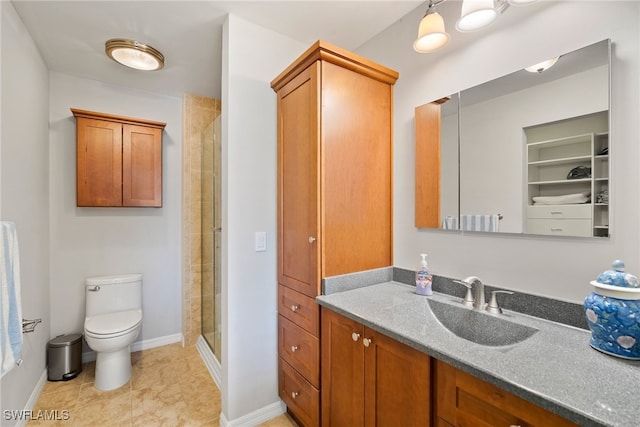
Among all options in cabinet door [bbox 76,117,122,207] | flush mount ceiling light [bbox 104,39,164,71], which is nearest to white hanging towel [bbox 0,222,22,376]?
cabinet door [bbox 76,117,122,207]

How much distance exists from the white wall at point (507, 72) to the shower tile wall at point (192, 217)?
1897mm

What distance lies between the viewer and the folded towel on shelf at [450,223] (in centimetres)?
152

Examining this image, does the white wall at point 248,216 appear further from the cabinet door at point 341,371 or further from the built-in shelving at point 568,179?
the built-in shelving at point 568,179

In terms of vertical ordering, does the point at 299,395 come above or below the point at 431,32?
below

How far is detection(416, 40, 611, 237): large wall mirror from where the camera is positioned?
106cm

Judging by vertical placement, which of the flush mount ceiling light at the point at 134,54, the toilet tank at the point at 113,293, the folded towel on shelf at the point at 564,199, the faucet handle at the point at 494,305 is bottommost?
the toilet tank at the point at 113,293

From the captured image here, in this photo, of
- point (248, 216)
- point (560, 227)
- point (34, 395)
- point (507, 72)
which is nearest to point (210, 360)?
point (34, 395)

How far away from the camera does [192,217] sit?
2.86 metres

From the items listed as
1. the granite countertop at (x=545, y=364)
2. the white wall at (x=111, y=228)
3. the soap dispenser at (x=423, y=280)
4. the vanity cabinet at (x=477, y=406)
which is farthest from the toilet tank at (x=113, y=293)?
the vanity cabinet at (x=477, y=406)

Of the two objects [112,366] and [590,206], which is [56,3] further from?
→ [590,206]

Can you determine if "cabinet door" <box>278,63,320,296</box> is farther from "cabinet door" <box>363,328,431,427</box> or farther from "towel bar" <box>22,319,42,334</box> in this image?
"towel bar" <box>22,319,42,334</box>

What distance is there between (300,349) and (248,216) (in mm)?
850

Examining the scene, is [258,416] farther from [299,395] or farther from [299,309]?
[299,309]

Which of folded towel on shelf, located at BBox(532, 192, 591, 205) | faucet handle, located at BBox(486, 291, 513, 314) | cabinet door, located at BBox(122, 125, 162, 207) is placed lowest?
faucet handle, located at BBox(486, 291, 513, 314)
